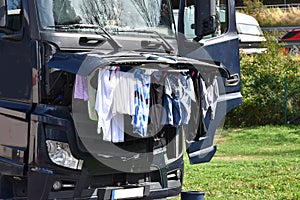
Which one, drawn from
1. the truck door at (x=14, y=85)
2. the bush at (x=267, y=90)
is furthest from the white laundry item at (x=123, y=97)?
the bush at (x=267, y=90)

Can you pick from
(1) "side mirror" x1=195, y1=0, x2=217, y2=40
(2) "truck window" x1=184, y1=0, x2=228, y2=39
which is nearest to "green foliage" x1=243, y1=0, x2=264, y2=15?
(2) "truck window" x1=184, y1=0, x2=228, y2=39

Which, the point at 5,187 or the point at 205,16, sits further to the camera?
the point at 205,16

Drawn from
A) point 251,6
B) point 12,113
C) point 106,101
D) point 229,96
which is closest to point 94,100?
point 106,101

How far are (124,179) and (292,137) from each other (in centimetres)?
1216

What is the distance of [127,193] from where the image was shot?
7625 mm

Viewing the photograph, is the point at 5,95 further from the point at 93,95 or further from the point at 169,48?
the point at 169,48

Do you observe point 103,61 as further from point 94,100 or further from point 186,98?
point 186,98

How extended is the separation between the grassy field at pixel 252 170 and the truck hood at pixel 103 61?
3.38 metres

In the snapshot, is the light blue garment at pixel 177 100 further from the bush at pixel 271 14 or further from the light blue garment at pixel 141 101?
the bush at pixel 271 14

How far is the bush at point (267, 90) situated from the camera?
2133cm

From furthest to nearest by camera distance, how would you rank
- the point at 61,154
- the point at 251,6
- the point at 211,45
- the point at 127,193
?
the point at 251,6 < the point at 211,45 < the point at 127,193 < the point at 61,154

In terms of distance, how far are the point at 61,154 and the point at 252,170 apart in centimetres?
608

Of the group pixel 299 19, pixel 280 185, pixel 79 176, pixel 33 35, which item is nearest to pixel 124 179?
pixel 79 176

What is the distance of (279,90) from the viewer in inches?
842
